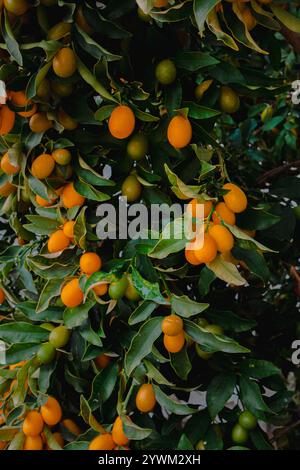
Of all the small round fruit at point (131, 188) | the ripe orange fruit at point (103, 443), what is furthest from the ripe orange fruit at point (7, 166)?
the ripe orange fruit at point (103, 443)

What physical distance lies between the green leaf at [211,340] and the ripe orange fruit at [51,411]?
235mm

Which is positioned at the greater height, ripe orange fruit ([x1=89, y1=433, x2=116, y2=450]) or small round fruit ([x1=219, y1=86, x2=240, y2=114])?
small round fruit ([x1=219, y1=86, x2=240, y2=114])

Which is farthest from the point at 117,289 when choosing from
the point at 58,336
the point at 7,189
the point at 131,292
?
the point at 7,189

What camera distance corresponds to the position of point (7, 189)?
90 centimetres

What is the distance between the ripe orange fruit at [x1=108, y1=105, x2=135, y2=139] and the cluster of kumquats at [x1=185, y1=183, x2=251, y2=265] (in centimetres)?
11

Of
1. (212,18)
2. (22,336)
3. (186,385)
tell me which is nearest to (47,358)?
(22,336)

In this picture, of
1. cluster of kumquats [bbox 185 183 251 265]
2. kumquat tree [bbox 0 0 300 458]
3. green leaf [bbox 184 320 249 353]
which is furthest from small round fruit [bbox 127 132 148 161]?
green leaf [bbox 184 320 249 353]

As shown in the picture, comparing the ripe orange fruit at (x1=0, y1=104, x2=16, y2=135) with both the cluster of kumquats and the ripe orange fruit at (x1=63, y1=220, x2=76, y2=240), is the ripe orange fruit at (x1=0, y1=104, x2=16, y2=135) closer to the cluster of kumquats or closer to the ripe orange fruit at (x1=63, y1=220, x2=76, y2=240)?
the ripe orange fruit at (x1=63, y1=220, x2=76, y2=240)

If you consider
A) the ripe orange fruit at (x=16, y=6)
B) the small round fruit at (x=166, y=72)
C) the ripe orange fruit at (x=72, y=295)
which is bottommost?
the ripe orange fruit at (x=72, y=295)

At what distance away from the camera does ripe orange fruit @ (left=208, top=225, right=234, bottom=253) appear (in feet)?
2.25

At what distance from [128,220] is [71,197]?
12 cm

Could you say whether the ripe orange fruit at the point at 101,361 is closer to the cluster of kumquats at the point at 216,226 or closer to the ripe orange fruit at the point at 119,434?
the ripe orange fruit at the point at 119,434

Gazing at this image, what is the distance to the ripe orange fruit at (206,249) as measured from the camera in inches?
27.0
